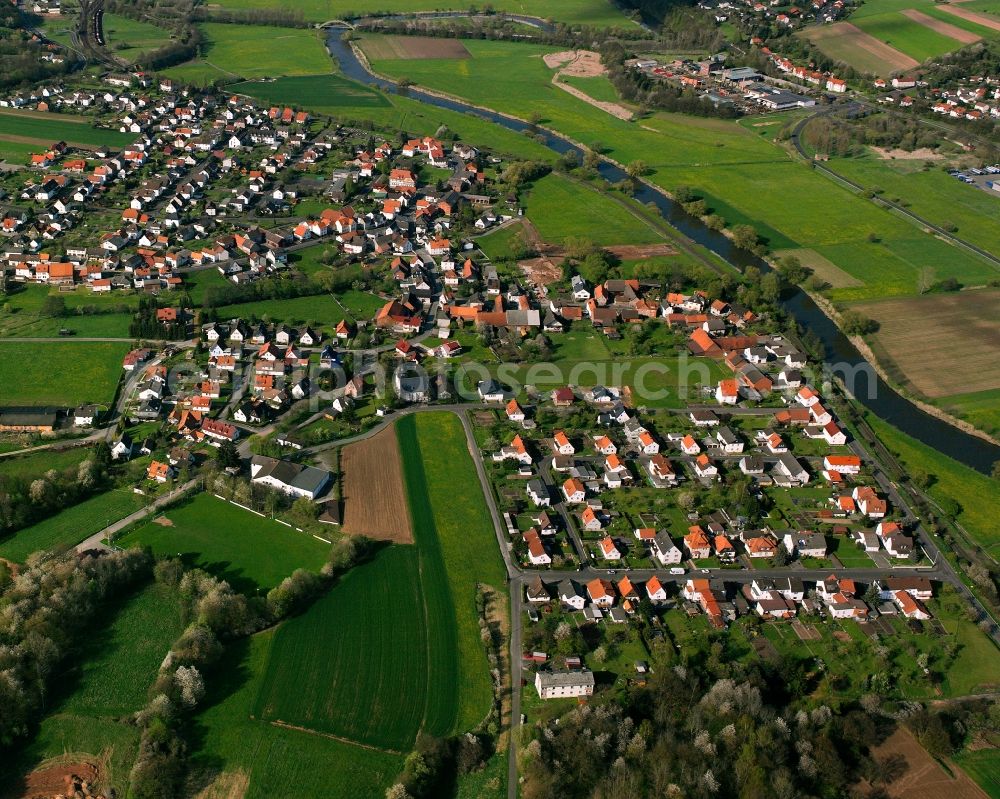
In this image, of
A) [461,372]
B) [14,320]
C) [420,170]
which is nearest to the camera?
[461,372]

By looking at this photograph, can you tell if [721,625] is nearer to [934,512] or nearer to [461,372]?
[934,512]

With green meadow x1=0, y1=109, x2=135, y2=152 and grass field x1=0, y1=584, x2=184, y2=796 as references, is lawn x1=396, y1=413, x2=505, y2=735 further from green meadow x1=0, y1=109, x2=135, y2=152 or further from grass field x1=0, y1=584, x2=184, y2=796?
green meadow x1=0, y1=109, x2=135, y2=152

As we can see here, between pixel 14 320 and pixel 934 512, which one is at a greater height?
pixel 934 512

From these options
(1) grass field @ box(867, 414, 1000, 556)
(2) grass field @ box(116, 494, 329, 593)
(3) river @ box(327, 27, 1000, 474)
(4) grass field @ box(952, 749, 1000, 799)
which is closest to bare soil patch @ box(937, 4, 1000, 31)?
(3) river @ box(327, 27, 1000, 474)

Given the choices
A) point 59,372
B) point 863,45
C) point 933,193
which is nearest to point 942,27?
point 863,45

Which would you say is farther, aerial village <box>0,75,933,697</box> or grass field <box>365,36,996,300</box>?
grass field <box>365,36,996,300</box>

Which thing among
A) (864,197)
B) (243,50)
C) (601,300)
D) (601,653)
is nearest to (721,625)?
(601,653)
